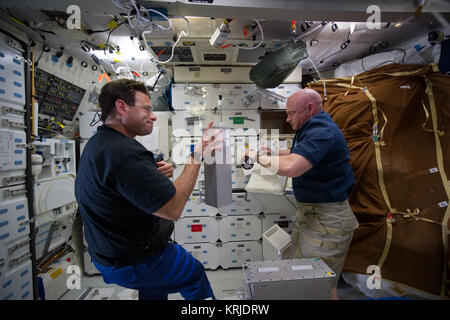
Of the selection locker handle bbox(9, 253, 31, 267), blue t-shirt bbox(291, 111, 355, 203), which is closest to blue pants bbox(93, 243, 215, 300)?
blue t-shirt bbox(291, 111, 355, 203)

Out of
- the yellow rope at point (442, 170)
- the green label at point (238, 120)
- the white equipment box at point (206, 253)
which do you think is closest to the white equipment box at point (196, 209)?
the white equipment box at point (206, 253)

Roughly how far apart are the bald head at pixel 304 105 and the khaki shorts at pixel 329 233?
0.80m

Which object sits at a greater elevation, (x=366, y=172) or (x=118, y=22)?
(x=118, y=22)

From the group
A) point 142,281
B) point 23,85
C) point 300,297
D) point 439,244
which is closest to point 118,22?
point 23,85

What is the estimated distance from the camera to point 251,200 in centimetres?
301

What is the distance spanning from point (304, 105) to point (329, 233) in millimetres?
1146

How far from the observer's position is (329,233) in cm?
155

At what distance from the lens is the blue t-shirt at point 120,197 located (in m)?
0.99

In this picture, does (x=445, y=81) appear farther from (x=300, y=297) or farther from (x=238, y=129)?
(x=300, y=297)

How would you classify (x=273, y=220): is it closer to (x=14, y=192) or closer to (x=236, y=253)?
(x=236, y=253)

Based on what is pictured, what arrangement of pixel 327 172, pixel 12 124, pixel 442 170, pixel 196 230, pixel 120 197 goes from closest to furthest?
pixel 120 197, pixel 327 172, pixel 12 124, pixel 442 170, pixel 196 230

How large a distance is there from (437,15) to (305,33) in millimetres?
1227

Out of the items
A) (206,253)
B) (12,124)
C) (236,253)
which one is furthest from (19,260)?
(236,253)

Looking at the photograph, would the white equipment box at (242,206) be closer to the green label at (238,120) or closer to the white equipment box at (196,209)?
the white equipment box at (196,209)
